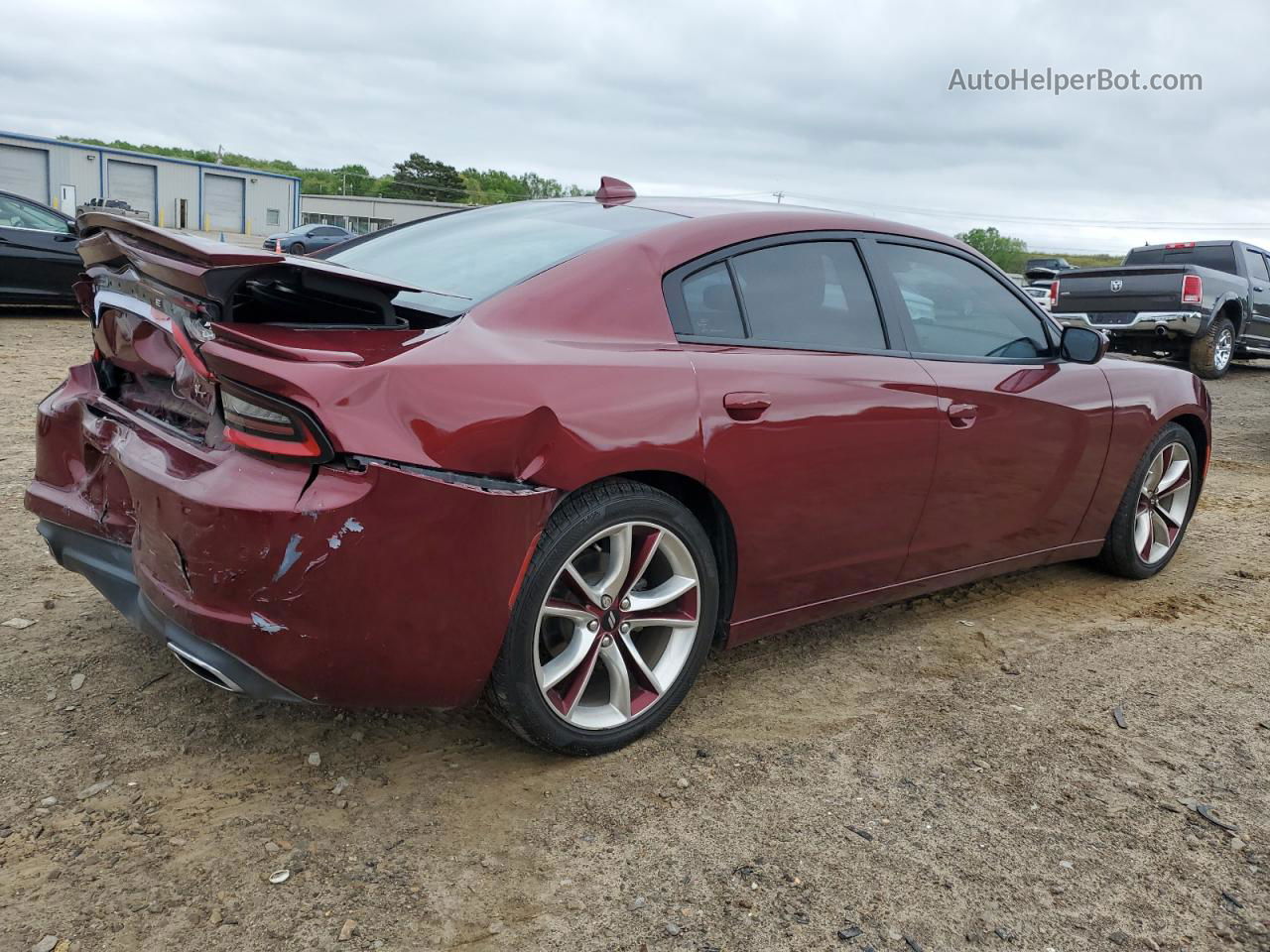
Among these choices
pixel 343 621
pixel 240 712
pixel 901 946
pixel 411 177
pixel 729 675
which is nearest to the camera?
pixel 901 946

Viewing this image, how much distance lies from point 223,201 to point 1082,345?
58900 millimetres

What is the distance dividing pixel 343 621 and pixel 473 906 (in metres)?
0.67

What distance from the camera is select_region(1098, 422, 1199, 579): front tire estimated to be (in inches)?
176

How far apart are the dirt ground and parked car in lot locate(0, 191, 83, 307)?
8.89m

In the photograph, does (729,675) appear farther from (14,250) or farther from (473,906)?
(14,250)

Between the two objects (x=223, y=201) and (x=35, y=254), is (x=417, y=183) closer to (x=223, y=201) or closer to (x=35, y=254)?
(x=223, y=201)

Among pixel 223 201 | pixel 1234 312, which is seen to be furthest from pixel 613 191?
pixel 223 201

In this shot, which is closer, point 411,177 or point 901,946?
point 901,946

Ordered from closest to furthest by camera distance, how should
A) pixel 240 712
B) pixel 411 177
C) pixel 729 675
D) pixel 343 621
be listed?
pixel 343 621 → pixel 240 712 → pixel 729 675 → pixel 411 177

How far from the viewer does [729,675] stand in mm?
3398

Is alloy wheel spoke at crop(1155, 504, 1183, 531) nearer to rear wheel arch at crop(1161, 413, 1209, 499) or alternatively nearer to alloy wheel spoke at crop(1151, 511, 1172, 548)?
alloy wheel spoke at crop(1151, 511, 1172, 548)

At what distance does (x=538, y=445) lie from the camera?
2432mm

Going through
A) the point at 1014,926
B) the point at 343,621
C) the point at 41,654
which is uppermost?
the point at 343,621

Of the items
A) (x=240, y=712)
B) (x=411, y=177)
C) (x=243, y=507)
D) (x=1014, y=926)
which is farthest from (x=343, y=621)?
(x=411, y=177)
